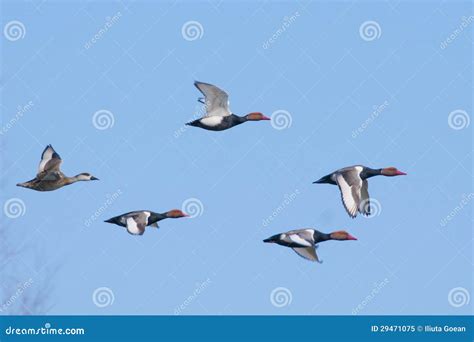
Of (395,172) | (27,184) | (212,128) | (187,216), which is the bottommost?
(27,184)

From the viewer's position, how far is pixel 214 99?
600 inches

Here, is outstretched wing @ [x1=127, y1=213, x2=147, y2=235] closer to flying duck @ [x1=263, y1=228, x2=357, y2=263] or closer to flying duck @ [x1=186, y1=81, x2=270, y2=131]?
flying duck @ [x1=186, y1=81, x2=270, y2=131]

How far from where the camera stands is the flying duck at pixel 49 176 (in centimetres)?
1543

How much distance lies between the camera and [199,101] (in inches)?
603

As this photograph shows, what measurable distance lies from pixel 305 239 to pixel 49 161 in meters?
3.49

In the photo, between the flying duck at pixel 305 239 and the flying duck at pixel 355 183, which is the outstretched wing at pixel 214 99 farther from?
the flying duck at pixel 305 239

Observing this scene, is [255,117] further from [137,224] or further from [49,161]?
[49,161]

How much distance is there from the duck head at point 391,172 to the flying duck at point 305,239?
1038 mm

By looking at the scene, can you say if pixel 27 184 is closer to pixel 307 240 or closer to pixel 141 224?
pixel 141 224

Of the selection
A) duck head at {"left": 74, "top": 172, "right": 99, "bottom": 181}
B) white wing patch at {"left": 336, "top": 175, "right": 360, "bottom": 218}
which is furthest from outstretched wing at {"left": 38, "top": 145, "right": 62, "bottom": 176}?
white wing patch at {"left": 336, "top": 175, "right": 360, "bottom": 218}

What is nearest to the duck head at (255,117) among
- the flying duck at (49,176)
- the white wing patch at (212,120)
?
the white wing patch at (212,120)

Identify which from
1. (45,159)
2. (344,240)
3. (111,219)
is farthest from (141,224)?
(344,240)

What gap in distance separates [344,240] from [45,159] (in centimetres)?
403

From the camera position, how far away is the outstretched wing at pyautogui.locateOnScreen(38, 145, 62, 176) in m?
15.4
